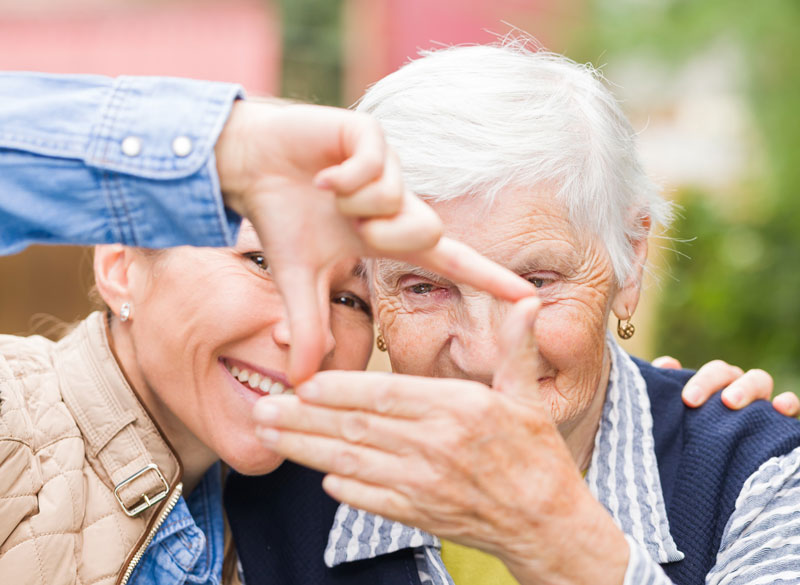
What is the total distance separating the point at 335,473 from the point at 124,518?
2.69 feet

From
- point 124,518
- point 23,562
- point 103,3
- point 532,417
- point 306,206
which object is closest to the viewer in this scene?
point 306,206

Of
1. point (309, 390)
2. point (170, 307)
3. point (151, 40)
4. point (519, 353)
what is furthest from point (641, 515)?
point (151, 40)

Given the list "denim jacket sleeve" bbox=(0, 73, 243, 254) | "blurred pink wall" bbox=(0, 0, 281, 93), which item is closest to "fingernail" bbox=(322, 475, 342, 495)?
"denim jacket sleeve" bbox=(0, 73, 243, 254)

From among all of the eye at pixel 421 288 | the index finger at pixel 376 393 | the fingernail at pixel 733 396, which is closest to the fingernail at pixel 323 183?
the index finger at pixel 376 393

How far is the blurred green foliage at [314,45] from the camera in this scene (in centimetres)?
869

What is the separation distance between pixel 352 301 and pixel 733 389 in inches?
40.5

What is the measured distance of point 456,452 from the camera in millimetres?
1495

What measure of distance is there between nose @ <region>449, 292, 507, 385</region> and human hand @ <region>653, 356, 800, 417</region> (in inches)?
26.3

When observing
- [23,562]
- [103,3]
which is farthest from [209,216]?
[103,3]

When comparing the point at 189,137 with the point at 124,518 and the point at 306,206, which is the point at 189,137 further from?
the point at 124,518

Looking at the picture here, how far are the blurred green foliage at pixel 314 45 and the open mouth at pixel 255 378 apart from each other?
21.9 feet

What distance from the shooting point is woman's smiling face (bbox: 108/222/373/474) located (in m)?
2.15

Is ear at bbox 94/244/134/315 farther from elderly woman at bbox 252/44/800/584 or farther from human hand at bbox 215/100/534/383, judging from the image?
human hand at bbox 215/100/534/383

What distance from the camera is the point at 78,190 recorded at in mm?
1476
